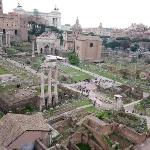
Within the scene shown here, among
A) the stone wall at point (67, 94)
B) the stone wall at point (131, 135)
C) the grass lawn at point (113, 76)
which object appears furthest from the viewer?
the grass lawn at point (113, 76)

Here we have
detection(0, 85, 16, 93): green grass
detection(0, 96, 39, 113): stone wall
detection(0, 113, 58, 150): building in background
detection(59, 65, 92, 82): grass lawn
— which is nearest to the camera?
detection(0, 113, 58, 150): building in background

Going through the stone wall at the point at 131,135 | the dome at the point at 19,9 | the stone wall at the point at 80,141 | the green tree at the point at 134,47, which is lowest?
the stone wall at the point at 80,141

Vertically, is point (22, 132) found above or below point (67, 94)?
above

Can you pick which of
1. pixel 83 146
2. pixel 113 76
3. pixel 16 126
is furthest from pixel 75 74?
pixel 16 126

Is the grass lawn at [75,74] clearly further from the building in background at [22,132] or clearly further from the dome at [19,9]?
the dome at [19,9]

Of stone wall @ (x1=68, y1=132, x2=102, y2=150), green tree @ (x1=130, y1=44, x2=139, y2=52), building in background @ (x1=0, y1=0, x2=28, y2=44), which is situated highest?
building in background @ (x1=0, y1=0, x2=28, y2=44)

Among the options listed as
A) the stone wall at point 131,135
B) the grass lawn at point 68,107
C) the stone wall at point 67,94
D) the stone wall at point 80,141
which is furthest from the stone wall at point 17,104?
the stone wall at point 131,135

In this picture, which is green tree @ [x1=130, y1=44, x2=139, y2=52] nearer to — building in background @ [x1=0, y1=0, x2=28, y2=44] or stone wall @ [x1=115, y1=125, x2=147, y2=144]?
building in background @ [x1=0, y1=0, x2=28, y2=44]

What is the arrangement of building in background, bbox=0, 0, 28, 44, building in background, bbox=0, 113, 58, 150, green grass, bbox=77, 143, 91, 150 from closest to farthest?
building in background, bbox=0, 113, 58, 150 < green grass, bbox=77, 143, 91, 150 < building in background, bbox=0, 0, 28, 44

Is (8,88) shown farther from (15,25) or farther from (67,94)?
(15,25)

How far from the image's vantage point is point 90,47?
68.5 metres

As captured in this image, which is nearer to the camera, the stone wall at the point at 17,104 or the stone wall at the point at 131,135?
the stone wall at the point at 131,135

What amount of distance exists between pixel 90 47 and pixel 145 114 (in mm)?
38167

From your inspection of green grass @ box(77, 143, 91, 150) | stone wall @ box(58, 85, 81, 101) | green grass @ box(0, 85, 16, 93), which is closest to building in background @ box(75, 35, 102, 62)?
stone wall @ box(58, 85, 81, 101)
